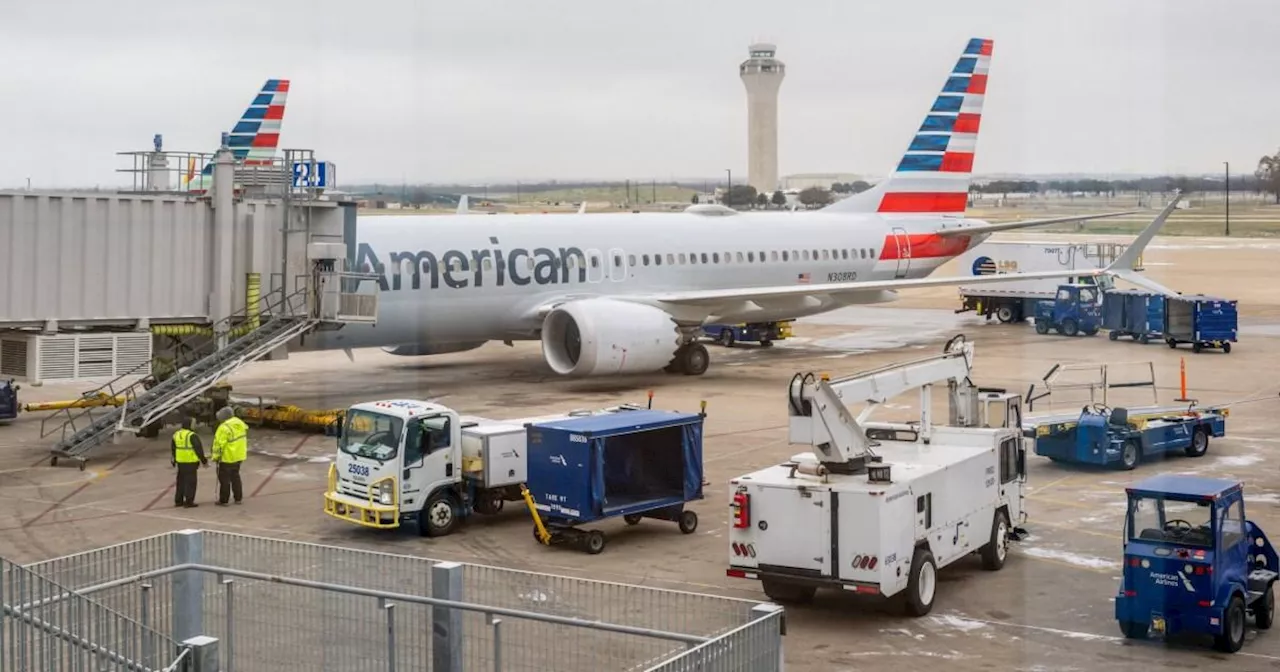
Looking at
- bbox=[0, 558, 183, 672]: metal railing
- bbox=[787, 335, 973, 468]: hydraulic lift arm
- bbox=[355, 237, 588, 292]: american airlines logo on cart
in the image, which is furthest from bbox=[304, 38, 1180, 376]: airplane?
bbox=[0, 558, 183, 672]: metal railing

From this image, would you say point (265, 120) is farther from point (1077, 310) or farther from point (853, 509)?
point (853, 509)

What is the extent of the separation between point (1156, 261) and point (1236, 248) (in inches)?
162

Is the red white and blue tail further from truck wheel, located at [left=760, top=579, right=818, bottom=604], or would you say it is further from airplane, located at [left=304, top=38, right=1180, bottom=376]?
truck wheel, located at [left=760, top=579, right=818, bottom=604]

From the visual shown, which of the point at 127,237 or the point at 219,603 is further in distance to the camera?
the point at 127,237

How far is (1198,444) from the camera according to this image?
23.9m

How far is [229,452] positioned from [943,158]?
92.1 ft

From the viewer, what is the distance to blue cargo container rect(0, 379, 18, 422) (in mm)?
28406

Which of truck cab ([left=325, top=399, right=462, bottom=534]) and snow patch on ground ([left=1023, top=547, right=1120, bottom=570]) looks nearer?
snow patch on ground ([left=1023, top=547, right=1120, bottom=570])

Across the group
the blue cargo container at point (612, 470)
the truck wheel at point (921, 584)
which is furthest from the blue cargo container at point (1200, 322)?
the truck wheel at point (921, 584)

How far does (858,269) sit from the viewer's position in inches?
1617

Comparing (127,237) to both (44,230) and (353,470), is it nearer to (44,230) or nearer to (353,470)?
(44,230)

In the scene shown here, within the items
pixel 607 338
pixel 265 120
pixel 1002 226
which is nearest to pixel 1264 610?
pixel 607 338

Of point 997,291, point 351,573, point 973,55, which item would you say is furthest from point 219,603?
point 997,291

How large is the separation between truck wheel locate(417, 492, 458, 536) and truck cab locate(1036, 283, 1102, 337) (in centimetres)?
2843
